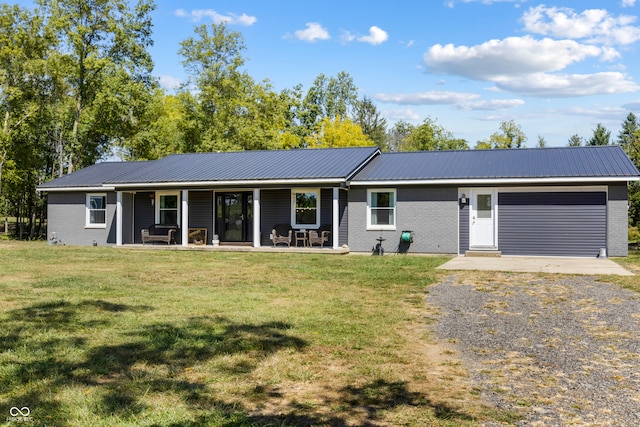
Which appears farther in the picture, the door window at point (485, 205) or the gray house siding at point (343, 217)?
the gray house siding at point (343, 217)

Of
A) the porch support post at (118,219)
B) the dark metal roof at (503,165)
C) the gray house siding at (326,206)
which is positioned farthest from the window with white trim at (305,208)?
the porch support post at (118,219)

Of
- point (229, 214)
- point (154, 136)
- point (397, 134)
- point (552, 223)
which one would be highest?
point (397, 134)

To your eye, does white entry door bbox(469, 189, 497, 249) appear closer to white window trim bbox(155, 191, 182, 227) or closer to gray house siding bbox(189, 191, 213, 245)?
gray house siding bbox(189, 191, 213, 245)

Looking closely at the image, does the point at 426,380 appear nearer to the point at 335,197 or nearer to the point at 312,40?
the point at 335,197

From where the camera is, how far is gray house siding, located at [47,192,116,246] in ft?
76.7

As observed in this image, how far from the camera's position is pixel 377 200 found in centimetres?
1933

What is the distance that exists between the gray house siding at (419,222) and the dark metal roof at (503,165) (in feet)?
2.10

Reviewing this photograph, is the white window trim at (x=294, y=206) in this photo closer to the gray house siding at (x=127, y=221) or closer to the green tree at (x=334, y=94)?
the gray house siding at (x=127, y=221)

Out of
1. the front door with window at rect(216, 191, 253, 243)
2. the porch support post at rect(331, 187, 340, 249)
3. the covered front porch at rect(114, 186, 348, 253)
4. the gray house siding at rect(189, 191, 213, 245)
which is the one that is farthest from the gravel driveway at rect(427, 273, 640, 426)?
the gray house siding at rect(189, 191, 213, 245)

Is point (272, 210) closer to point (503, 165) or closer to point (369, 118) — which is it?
point (503, 165)

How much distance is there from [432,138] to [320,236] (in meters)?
35.0

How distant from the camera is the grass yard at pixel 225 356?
13.2 feet

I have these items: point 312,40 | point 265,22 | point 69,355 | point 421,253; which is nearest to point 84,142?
point 265,22

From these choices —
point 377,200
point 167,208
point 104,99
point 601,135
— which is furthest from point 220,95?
point 601,135
